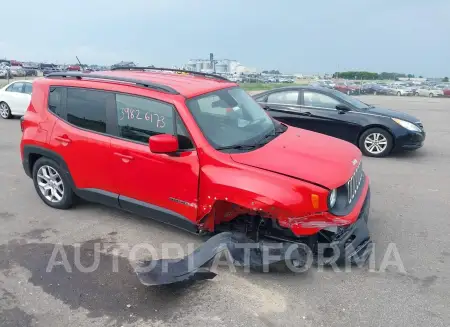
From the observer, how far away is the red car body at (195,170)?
353 cm

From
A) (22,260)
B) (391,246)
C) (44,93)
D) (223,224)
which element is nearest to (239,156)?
(223,224)

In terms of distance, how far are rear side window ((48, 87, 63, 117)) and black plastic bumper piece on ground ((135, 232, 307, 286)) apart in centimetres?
233

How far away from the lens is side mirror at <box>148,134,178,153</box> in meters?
3.78

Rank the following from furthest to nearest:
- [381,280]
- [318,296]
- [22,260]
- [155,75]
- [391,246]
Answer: [155,75] < [391,246] < [22,260] < [381,280] < [318,296]

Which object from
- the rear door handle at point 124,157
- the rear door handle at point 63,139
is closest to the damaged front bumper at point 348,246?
the rear door handle at point 124,157

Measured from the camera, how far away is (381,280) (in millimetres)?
3715

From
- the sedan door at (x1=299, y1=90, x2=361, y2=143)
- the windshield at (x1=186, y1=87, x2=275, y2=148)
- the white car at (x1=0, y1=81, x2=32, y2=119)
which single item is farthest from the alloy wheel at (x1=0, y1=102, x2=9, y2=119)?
the windshield at (x1=186, y1=87, x2=275, y2=148)

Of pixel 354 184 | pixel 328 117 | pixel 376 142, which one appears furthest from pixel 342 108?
pixel 354 184

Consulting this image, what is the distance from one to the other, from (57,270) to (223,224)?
5.38 feet

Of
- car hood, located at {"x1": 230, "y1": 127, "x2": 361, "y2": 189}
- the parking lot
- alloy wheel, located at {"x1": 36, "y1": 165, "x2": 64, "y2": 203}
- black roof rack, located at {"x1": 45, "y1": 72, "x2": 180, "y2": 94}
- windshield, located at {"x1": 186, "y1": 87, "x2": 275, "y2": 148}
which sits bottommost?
the parking lot

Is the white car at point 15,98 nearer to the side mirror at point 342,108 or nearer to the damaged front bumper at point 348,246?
the side mirror at point 342,108

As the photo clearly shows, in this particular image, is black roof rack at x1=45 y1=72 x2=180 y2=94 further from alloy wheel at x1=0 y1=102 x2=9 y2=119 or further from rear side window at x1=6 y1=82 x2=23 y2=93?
alloy wheel at x1=0 y1=102 x2=9 y2=119

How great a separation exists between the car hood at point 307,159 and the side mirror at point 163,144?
0.57m

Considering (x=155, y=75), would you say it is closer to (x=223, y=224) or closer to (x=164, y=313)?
(x=223, y=224)
